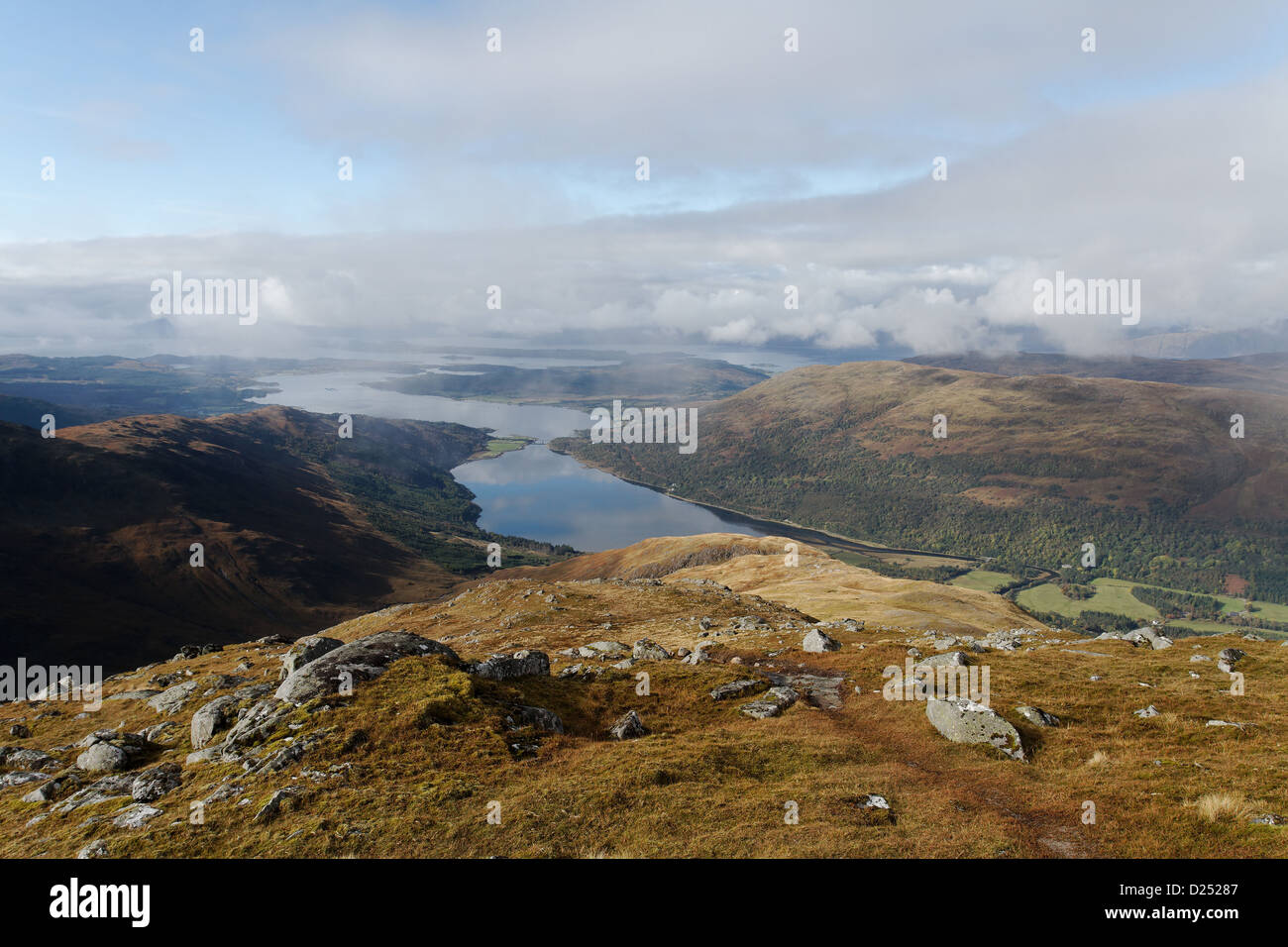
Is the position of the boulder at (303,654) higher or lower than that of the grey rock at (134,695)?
higher

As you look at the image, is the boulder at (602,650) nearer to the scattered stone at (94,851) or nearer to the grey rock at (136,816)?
the grey rock at (136,816)

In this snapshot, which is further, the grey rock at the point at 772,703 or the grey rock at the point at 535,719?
the grey rock at the point at 772,703

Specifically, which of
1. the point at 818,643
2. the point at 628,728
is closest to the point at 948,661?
the point at 818,643

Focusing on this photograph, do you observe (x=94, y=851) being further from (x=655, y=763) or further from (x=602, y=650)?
(x=602, y=650)

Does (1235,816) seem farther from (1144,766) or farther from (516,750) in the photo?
(516,750)

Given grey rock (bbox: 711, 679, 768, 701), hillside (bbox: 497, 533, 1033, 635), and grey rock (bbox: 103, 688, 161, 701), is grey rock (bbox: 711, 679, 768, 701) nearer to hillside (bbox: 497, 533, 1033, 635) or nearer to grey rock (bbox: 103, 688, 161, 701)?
hillside (bbox: 497, 533, 1033, 635)

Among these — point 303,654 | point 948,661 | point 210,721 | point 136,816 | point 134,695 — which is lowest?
point 134,695

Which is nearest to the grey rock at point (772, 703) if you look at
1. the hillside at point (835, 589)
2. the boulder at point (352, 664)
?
the boulder at point (352, 664)
